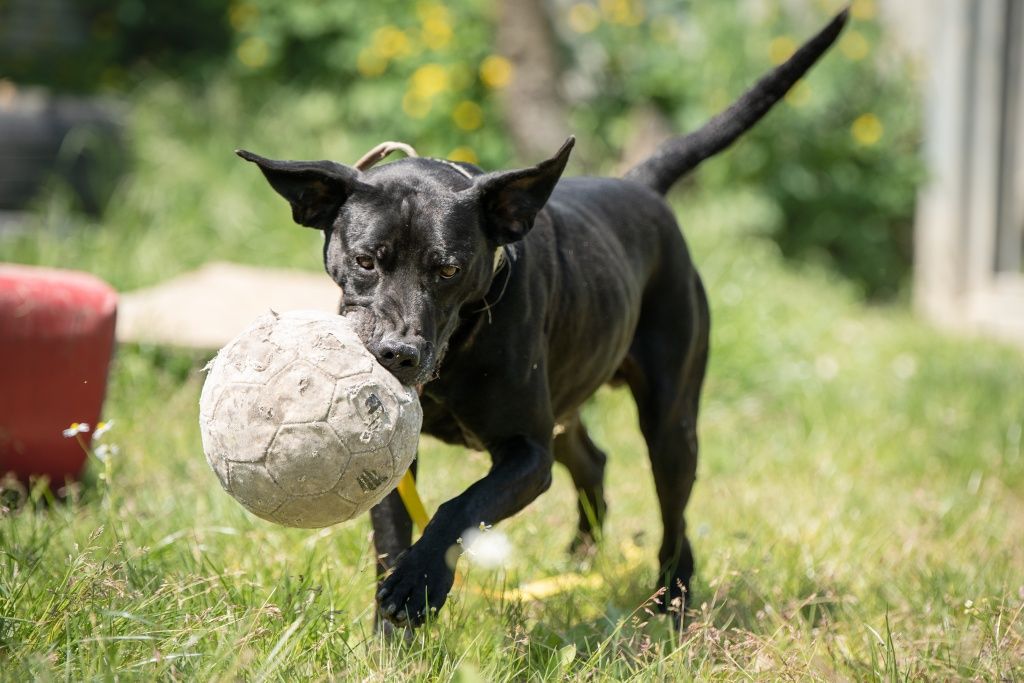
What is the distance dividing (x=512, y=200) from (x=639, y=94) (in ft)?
21.5

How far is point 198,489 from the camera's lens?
175 inches

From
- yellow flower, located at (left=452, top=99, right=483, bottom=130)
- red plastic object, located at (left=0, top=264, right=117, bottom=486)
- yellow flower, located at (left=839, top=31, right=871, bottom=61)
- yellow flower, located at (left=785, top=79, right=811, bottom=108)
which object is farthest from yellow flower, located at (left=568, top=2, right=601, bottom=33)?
red plastic object, located at (left=0, top=264, right=117, bottom=486)

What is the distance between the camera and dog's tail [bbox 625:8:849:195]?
4.37 metres

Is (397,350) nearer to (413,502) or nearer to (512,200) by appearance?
(512,200)

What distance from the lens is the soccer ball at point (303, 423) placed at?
267cm

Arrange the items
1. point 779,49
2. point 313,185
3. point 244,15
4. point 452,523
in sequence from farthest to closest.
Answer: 1. point 244,15
2. point 779,49
3. point 313,185
4. point 452,523

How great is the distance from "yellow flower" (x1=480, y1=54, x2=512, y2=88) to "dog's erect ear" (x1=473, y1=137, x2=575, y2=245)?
18.7 ft

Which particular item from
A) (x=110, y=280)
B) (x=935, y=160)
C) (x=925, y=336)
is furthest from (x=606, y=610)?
(x=935, y=160)

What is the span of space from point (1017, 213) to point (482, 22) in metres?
4.73

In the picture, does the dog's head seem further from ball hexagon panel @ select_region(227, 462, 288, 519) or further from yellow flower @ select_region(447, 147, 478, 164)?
yellow flower @ select_region(447, 147, 478, 164)

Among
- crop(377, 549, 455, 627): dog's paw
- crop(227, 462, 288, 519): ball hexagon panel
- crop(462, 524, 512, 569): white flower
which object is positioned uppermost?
crop(227, 462, 288, 519): ball hexagon panel

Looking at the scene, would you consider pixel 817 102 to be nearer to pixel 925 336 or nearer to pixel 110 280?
pixel 925 336

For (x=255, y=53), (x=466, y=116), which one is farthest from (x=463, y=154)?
(x=255, y=53)

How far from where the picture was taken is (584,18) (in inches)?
389
